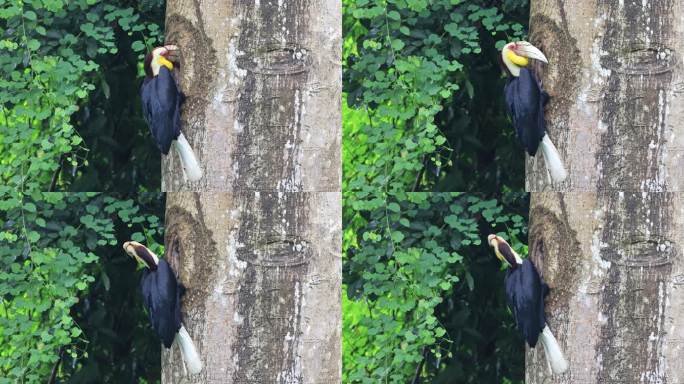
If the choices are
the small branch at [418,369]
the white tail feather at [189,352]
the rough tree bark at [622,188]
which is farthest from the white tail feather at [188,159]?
the small branch at [418,369]

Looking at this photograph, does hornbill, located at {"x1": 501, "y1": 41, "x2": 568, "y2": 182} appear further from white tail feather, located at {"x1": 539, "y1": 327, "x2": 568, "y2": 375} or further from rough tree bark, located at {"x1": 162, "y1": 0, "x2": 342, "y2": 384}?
rough tree bark, located at {"x1": 162, "y1": 0, "x2": 342, "y2": 384}

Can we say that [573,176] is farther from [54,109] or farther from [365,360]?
[54,109]

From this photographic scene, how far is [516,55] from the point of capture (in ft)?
15.6

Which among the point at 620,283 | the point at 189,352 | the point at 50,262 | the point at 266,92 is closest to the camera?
the point at 266,92

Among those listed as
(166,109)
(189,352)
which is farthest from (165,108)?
(189,352)

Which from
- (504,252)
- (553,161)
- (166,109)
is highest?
(166,109)

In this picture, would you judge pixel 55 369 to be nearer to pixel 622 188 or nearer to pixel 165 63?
pixel 165 63

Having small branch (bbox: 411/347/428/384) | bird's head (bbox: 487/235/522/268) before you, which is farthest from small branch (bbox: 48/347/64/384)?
bird's head (bbox: 487/235/522/268)

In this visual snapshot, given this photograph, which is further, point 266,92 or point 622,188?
point 622,188

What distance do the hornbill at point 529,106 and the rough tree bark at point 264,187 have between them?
0.74m

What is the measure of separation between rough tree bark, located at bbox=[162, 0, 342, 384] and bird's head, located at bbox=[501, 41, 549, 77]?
2.41 ft

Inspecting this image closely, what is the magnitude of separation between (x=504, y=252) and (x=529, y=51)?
0.78m

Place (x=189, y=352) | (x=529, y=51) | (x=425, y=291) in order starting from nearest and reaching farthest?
1. (x=189, y=352)
2. (x=529, y=51)
3. (x=425, y=291)

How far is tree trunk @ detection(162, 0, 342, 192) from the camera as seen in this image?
434 cm
